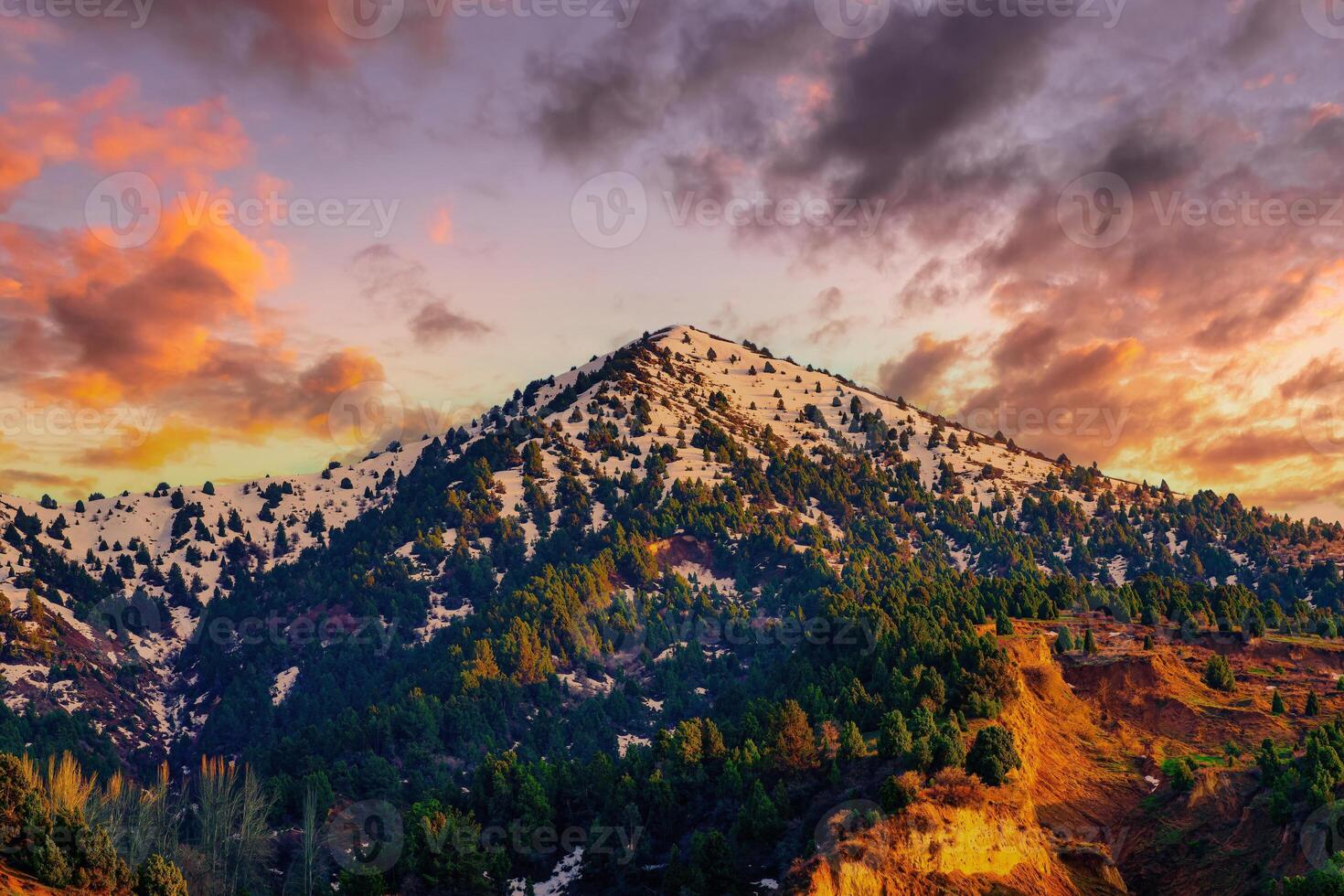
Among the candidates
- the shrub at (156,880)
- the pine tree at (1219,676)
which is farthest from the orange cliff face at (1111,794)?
the shrub at (156,880)

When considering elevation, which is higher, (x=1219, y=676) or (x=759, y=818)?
(x=1219, y=676)

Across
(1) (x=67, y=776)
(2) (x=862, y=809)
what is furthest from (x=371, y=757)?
(2) (x=862, y=809)

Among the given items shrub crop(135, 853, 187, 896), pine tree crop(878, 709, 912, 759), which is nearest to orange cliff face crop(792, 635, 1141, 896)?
pine tree crop(878, 709, 912, 759)

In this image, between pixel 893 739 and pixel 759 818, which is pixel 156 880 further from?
pixel 893 739

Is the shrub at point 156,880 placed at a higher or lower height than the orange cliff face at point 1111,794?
lower

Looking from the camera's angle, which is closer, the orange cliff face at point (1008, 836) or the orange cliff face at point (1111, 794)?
the orange cliff face at point (1008, 836)

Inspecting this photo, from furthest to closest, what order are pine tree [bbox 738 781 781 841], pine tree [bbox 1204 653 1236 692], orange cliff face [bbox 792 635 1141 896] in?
pine tree [bbox 1204 653 1236 692] → pine tree [bbox 738 781 781 841] → orange cliff face [bbox 792 635 1141 896]

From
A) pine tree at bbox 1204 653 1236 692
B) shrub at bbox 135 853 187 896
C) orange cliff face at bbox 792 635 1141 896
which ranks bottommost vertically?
shrub at bbox 135 853 187 896

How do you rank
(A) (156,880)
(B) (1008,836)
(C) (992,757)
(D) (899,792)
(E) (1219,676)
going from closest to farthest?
1. (A) (156,880)
2. (D) (899,792)
3. (B) (1008,836)
4. (C) (992,757)
5. (E) (1219,676)

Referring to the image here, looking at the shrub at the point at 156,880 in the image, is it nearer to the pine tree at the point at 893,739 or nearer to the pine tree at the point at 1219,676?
the pine tree at the point at 893,739

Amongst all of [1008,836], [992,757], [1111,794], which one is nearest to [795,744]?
[992,757]

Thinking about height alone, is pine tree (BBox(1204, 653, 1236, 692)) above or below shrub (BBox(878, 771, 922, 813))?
above

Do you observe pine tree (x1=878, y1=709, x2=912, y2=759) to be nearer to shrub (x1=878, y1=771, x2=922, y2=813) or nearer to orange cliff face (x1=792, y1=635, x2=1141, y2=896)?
orange cliff face (x1=792, y1=635, x2=1141, y2=896)

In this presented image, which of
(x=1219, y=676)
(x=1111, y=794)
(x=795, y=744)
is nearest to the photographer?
(x=1111, y=794)
